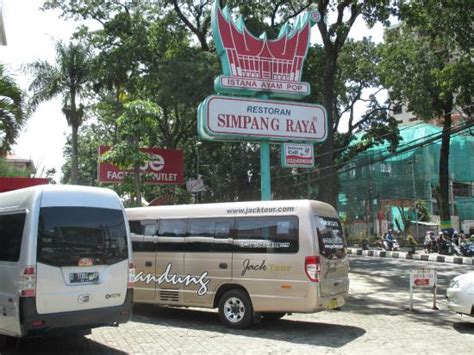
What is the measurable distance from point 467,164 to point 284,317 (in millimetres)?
38122

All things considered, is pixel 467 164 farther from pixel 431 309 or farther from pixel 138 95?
pixel 431 309

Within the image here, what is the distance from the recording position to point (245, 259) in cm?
988

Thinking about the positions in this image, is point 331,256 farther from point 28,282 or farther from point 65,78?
point 65,78

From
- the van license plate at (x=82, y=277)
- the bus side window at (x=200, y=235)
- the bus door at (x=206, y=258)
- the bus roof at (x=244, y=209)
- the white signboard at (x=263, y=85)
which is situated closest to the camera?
the van license plate at (x=82, y=277)

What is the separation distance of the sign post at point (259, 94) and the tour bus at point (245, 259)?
161 inches

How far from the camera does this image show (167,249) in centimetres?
1095

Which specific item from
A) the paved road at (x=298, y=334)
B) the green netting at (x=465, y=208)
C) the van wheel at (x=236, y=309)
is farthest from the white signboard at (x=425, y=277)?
the green netting at (x=465, y=208)

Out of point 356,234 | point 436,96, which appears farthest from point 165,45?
point 356,234

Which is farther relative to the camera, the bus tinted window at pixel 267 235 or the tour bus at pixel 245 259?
the bus tinted window at pixel 267 235

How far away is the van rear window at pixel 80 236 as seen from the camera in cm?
736

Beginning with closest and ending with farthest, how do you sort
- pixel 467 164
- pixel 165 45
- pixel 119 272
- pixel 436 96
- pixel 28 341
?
pixel 119 272 → pixel 28 341 → pixel 165 45 → pixel 436 96 → pixel 467 164

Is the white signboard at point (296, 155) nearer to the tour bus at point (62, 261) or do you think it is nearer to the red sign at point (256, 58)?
the red sign at point (256, 58)

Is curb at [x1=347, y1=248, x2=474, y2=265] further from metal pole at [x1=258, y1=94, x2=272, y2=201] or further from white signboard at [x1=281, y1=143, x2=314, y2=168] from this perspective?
metal pole at [x1=258, y1=94, x2=272, y2=201]

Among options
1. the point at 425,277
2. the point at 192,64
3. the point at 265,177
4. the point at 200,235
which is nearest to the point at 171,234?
the point at 200,235
